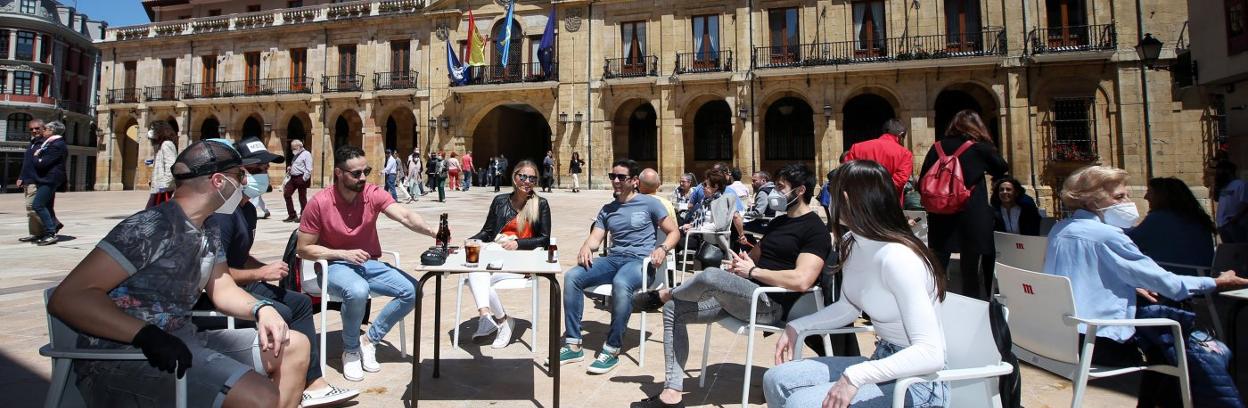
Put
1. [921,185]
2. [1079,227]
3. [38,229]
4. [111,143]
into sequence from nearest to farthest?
1. [1079,227]
2. [921,185]
3. [38,229]
4. [111,143]

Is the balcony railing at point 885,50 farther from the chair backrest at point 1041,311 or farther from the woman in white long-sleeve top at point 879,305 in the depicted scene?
the woman in white long-sleeve top at point 879,305

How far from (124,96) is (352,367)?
35839 mm

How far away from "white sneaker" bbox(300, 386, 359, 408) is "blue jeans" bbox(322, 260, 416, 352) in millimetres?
488

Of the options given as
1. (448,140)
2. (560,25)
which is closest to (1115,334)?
(560,25)

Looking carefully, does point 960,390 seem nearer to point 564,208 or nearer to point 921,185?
point 921,185

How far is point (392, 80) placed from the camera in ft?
83.7

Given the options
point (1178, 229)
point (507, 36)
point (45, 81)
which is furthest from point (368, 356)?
point (45, 81)

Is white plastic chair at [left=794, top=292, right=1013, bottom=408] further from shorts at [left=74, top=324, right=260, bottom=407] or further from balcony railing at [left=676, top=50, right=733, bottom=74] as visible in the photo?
balcony railing at [left=676, top=50, right=733, bottom=74]

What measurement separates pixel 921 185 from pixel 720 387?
2217 millimetres

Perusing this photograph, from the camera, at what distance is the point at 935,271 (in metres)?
2.07

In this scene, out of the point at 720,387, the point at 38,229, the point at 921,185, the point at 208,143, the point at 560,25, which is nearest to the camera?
the point at 208,143

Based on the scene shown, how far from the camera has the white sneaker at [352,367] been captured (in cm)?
356

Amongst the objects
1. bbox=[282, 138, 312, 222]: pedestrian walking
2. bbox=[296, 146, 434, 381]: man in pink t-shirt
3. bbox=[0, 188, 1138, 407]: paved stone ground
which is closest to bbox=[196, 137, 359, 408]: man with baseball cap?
bbox=[0, 188, 1138, 407]: paved stone ground

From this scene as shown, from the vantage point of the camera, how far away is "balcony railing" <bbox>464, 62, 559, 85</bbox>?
23797 mm
